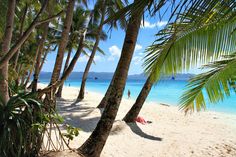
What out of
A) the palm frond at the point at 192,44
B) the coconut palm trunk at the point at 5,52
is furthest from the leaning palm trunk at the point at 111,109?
the coconut palm trunk at the point at 5,52

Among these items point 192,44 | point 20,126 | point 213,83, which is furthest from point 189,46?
point 20,126

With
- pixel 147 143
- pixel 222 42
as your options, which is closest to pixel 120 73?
pixel 222 42

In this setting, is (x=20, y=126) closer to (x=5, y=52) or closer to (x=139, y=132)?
(x=5, y=52)

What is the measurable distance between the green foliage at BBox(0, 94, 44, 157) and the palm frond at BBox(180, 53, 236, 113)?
2579mm

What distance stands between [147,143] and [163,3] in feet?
18.1

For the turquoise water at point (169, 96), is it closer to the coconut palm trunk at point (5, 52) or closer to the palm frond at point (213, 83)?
the palm frond at point (213, 83)

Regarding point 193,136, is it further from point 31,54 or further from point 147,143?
point 31,54

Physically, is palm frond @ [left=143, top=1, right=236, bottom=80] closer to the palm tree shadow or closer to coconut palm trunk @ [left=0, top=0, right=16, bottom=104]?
coconut palm trunk @ [left=0, top=0, right=16, bottom=104]

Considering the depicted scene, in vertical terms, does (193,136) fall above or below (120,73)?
below

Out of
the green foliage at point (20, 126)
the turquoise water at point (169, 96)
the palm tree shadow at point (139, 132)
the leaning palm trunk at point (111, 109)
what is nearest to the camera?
the green foliage at point (20, 126)

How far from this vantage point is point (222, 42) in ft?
10.7

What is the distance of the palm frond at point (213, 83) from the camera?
13.1ft

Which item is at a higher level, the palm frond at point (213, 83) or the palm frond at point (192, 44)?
the palm frond at point (192, 44)

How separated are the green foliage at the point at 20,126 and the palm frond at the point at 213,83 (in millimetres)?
2579
